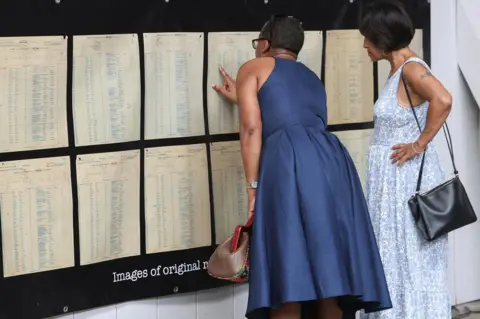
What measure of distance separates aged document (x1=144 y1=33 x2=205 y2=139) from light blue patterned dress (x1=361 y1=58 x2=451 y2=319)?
2.25 ft

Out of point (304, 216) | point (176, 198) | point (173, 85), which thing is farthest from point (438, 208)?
point (173, 85)

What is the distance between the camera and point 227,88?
130 inches

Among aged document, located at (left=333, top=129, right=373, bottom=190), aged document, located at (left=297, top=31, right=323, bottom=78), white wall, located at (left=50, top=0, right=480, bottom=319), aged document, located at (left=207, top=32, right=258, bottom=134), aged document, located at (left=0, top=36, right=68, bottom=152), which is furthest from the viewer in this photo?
white wall, located at (left=50, top=0, right=480, bottom=319)

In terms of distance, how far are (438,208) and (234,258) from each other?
2.66ft

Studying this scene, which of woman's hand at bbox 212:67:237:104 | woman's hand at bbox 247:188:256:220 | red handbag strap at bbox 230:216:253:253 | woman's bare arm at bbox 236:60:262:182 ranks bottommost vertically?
red handbag strap at bbox 230:216:253:253

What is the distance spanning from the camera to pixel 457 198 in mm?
3154

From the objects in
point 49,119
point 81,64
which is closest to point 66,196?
point 49,119

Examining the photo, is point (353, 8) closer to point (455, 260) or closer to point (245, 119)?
point (245, 119)

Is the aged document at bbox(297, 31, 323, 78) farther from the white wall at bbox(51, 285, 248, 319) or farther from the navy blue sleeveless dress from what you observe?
the white wall at bbox(51, 285, 248, 319)

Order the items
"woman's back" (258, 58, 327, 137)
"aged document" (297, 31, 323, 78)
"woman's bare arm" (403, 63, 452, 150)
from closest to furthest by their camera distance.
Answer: "woman's back" (258, 58, 327, 137) → "woman's bare arm" (403, 63, 452, 150) → "aged document" (297, 31, 323, 78)

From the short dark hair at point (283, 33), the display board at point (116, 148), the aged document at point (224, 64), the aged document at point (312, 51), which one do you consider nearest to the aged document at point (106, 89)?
the display board at point (116, 148)

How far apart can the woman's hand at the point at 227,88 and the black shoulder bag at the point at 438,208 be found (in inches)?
25.5

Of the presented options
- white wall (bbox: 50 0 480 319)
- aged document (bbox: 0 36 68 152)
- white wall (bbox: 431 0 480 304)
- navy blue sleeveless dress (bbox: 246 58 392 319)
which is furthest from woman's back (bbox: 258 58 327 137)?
white wall (bbox: 431 0 480 304)

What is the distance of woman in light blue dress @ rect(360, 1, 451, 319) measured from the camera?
309cm
